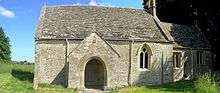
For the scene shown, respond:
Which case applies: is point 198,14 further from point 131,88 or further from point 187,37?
point 131,88

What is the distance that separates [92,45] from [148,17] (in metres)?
10.2

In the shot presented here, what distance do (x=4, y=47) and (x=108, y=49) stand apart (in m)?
57.1

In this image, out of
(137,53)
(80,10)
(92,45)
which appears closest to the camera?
(92,45)

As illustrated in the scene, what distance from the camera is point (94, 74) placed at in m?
45.3

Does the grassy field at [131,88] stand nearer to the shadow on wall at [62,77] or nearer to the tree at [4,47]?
the shadow on wall at [62,77]

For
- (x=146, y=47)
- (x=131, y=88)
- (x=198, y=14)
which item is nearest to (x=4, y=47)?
(x=198, y=14)

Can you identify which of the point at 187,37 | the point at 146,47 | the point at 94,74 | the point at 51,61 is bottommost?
the point at 94,74

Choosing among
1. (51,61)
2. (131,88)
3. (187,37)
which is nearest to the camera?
(131,88)

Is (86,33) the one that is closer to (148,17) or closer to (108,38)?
(108,38)

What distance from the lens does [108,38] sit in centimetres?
4406

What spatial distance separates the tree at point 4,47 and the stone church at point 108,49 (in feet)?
159

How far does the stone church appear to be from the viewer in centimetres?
4200

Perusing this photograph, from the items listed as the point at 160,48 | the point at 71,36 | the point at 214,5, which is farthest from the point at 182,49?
the point at 71,36

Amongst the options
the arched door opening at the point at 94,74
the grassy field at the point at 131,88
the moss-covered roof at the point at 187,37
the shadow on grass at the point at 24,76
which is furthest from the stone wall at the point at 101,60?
the moss-covered roof at the point at 187,37
